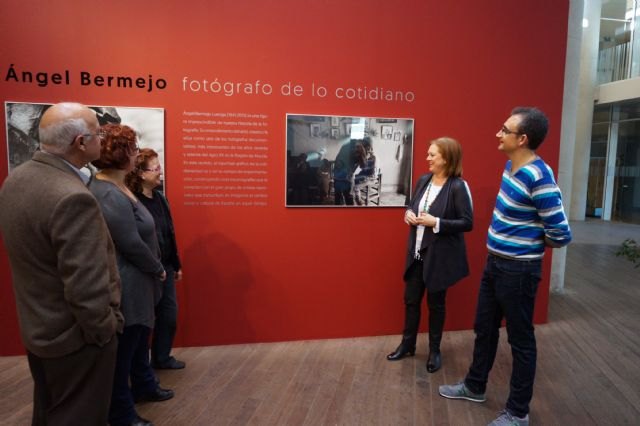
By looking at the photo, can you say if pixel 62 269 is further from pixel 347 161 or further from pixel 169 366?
pixel 347 161

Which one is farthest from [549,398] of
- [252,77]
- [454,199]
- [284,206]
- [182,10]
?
[182,10]

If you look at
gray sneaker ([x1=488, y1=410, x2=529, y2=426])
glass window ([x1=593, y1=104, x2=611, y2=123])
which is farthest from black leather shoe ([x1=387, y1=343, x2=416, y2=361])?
glass window ([x1=593, y1=104, x2=611, y2=123])

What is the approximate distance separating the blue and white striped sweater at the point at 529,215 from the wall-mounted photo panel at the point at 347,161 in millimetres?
1282

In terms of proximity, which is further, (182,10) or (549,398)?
(182,10)

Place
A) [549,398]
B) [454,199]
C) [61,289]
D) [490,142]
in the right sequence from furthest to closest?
[490,142] → [454,199] → [549,398] → [61,289]

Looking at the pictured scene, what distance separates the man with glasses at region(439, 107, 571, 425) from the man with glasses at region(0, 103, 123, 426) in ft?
6.81

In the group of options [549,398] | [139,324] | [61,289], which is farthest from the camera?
[549,398]

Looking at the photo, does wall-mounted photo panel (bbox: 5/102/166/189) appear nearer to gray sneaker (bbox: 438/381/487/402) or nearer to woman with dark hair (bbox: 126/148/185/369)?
woman with dark hair (bbox: 126/148/185/369)

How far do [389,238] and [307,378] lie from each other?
142 centimetres

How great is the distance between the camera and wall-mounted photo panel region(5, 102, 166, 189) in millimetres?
3053

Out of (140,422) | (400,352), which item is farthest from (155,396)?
(400,352)

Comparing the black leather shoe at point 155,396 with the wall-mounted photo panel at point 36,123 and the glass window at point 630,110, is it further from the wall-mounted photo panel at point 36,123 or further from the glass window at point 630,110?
the glass window at point 630,110

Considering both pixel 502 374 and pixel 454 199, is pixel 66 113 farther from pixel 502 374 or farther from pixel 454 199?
pixel 502 374

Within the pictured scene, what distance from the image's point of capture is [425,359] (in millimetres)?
3396
